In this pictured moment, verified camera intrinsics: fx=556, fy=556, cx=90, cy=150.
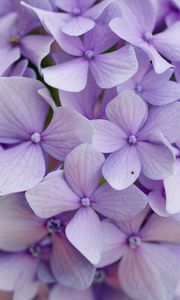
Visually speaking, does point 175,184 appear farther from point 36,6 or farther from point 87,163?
point 36,6

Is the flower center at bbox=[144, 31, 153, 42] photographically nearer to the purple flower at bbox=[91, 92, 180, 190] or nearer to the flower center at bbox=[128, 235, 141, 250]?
the purple flower at bbox=[91, 92, 180, 190]

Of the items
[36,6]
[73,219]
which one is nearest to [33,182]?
[73,219]

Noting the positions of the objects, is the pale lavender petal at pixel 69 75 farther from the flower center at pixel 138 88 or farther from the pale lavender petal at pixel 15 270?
the pale lavender petal at pixel 15 270

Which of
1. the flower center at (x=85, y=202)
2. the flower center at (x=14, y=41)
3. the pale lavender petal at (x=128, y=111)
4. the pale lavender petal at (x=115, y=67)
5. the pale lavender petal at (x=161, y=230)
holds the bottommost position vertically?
the pale lavender petal at (x=161, y=230)

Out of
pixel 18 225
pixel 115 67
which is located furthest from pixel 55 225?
pixel 115 67

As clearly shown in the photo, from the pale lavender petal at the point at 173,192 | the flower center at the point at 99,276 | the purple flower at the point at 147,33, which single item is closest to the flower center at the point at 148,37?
the purple flower at the point at 147,33

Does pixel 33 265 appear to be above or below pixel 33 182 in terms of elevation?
below

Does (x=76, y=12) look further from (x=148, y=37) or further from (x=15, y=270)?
(x=15, y=270)
